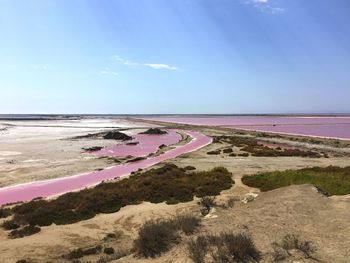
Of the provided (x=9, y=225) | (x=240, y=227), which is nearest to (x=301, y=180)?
(x=240, y=227)

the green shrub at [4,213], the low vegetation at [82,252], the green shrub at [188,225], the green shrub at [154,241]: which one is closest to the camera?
the green shrub at [154,241]

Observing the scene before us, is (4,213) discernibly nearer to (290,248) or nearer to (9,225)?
(9,225)

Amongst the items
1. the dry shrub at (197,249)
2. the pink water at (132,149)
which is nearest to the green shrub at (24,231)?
the dry shrub at (197,249)

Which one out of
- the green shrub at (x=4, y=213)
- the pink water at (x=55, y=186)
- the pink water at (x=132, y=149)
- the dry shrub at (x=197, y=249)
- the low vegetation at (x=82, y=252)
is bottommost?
the pink water at (x=132, y=149)

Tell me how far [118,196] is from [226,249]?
49.0 feet

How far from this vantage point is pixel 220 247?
11125mm

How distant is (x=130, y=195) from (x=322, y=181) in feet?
40.3

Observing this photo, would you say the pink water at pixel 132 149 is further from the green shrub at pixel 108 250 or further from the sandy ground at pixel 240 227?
the green shrub at pixel 108 250

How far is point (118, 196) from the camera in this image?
82.6ft

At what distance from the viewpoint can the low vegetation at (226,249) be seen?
10.8m

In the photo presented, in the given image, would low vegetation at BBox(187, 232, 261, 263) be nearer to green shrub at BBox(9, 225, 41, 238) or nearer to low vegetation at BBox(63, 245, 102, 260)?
low vegetation at BBox(63, 245, 102, 260)

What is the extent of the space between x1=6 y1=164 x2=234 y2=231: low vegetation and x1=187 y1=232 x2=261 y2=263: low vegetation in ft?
37.6

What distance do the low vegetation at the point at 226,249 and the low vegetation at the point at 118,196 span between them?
11.5 m

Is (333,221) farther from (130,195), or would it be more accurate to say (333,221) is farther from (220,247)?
(130,195)
